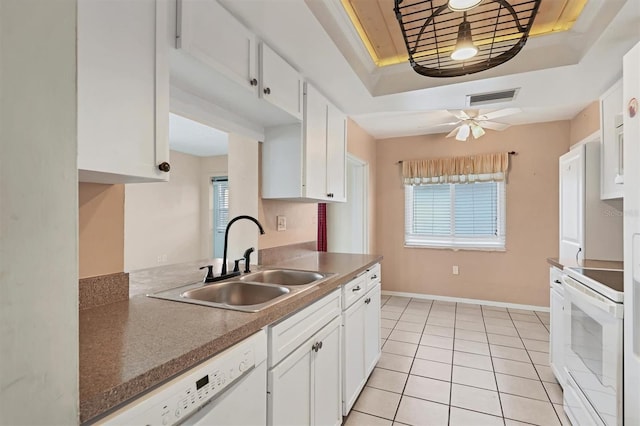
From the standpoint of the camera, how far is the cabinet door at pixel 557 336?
2217mm

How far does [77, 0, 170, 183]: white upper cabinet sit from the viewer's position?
889 millimetres

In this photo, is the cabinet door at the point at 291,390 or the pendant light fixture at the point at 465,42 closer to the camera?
the cabinet door at the point at 291,390

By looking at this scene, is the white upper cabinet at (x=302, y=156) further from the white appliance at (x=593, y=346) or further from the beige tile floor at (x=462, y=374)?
the white appliance at (x=593, y=346)

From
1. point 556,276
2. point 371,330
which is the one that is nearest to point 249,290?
point 371,330

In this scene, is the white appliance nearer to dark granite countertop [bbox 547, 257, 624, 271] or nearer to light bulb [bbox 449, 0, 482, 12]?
dark granite countertop [bbox 547, 257, 624, 271]

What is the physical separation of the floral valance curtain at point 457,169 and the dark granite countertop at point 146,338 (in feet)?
12.0

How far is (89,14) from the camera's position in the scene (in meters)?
0.89

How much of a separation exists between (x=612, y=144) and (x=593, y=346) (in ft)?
5.25

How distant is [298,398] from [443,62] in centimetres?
226

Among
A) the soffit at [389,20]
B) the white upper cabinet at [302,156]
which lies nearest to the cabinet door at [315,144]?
the white upper cabinet at [302,156]

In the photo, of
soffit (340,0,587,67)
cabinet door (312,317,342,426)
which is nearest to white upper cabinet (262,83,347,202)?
soffit (340,0,587,67)

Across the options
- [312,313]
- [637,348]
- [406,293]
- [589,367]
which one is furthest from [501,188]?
[312,313]

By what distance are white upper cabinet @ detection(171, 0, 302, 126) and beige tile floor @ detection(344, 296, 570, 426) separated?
2.04m

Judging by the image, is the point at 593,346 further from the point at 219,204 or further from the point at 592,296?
the point at 219,204
